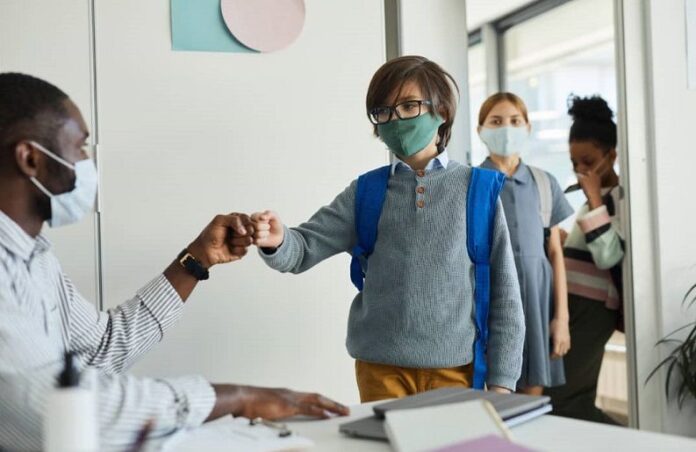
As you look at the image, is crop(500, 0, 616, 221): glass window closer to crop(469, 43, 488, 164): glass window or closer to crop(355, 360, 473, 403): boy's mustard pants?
crop(469, 43, 488, 164): glass window

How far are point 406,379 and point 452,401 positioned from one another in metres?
0.52

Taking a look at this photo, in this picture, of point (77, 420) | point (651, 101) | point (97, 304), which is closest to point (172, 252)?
point (97, 304)

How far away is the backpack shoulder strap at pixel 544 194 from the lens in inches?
114

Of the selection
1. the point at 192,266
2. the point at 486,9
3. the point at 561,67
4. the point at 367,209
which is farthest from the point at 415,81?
the point at 561,67

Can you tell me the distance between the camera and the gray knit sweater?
1791 millimetres

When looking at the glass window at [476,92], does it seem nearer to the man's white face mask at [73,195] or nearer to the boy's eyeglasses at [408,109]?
the boy's eyeglasses at [408,109]

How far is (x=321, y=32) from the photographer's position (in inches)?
99.3

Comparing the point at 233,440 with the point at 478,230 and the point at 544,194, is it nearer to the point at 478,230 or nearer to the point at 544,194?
the point at 478,230

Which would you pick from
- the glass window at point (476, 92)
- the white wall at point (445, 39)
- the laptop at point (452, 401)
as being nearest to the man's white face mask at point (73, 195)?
the laptop at point (452, 401)

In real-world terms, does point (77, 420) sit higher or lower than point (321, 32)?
lower

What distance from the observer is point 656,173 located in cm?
301

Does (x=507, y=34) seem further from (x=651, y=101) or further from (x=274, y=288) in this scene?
(x=274, y=288)

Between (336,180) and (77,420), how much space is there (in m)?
1.81

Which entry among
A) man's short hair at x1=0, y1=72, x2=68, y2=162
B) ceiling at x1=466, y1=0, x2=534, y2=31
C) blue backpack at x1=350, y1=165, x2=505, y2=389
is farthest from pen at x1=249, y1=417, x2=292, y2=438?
ceiling at x1=466, y1=0, x2=534, y2=31
